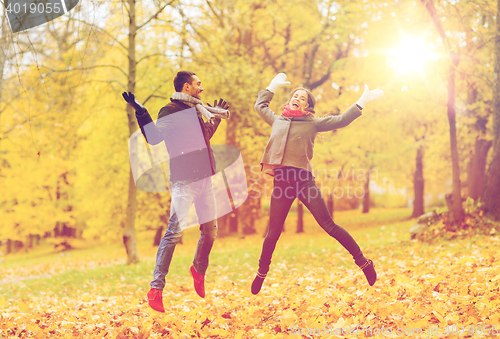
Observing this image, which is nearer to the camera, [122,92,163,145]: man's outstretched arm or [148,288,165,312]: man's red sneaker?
[122,92,163,145]: man's outstretched arm

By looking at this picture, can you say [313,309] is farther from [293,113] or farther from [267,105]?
[267,105]

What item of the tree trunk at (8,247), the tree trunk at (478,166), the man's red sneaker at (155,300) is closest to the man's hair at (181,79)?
the man's red sneaker at (155,300)

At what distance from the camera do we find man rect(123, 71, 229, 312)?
3359 millimetres

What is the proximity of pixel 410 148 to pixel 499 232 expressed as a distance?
8431mm

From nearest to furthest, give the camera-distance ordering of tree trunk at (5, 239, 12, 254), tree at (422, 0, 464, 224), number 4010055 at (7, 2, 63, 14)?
number 4010055 at (7, 2, 63, 14), tree at (422, 0, 464, 224), tree trunk at (5, 239, 12, 254)

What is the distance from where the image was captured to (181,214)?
3416mm

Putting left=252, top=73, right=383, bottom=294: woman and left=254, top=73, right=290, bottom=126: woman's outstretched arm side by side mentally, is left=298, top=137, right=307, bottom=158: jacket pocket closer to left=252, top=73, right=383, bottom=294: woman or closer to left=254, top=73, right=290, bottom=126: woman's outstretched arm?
left=252, top=73, right=383, bottom=294: woman

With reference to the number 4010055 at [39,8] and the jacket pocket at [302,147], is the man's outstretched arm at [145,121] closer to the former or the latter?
the jacket pocket at [302,147]

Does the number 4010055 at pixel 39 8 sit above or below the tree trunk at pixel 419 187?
above

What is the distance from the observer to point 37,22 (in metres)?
4.00

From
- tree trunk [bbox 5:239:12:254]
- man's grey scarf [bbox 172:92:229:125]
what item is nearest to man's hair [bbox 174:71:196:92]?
man's grey scarf [bbox 172:92:229:125]

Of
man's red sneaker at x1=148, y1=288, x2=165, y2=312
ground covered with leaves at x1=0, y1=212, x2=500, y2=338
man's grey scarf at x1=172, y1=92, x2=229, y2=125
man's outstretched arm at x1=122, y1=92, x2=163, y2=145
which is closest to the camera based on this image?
ground covered with leaves at x1=0, y1=212, x2=500, y2=338

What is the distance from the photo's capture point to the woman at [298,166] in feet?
12.2

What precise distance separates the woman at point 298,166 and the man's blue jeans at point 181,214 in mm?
634
